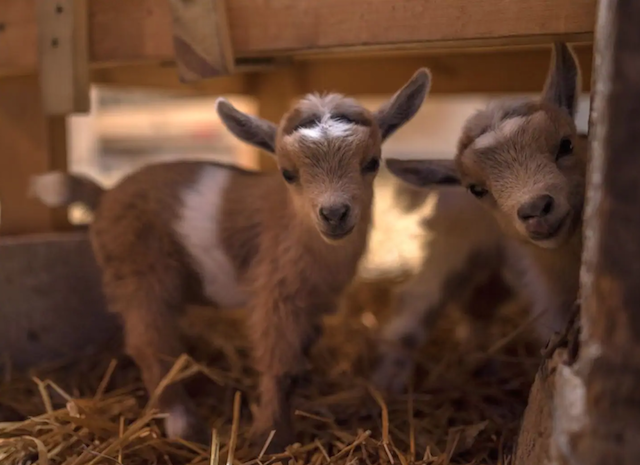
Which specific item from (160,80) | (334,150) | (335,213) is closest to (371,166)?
(334,150)

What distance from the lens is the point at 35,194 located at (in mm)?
2873

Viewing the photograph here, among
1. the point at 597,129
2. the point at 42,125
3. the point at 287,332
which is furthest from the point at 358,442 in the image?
the point at 42,125

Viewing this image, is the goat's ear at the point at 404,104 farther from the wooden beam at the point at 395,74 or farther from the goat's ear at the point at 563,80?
the wooden beam at the point at 395,74

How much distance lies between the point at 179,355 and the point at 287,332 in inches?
20.8

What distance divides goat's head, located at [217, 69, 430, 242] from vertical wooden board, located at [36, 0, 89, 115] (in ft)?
2.05

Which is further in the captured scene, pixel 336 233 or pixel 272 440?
pixel 272 440

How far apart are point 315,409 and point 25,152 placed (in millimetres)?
1719

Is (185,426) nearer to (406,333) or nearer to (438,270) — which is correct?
(406,333)

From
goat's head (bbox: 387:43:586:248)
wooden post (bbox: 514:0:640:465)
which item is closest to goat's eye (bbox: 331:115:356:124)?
goat's head (bbox: 387:43:586:248)

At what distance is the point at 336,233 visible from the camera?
214 cm

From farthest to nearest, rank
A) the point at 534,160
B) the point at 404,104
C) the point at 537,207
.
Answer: the point at 404,104, the point at 534,160, the point at 537,207

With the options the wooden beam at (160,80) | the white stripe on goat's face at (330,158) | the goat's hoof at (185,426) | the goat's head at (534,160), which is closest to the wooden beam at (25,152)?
the wooden beam at (160,80)

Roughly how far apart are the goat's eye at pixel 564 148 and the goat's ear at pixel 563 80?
177 millimetres

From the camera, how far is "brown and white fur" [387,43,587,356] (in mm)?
1995
